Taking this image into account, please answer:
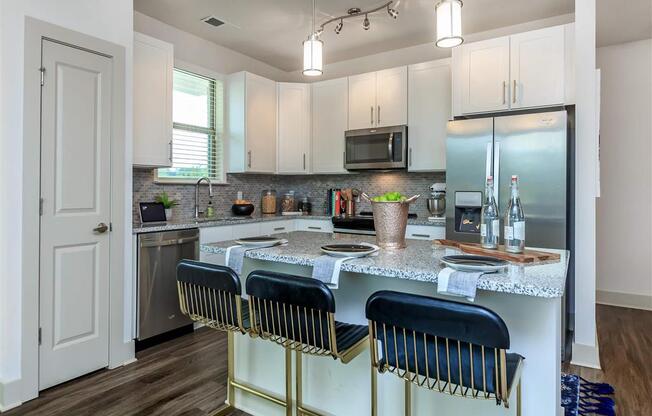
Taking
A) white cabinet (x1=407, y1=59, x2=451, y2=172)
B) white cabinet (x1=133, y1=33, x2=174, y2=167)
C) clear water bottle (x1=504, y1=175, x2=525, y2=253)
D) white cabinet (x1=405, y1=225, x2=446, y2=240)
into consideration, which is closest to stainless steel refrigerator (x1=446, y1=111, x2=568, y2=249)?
white cabinet (x1=405, y1=225, x2=446, y2=240)

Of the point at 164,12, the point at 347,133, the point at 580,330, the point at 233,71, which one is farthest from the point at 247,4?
the point at 580,330

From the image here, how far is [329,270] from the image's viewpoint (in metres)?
1.52

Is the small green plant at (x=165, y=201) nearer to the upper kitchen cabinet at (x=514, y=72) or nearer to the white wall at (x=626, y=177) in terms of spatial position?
the upper kitchen cabinet at (x=514, y=72)

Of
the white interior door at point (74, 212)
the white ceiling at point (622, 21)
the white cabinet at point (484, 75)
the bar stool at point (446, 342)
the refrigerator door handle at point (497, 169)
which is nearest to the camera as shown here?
the bar stool at point (446, 342)

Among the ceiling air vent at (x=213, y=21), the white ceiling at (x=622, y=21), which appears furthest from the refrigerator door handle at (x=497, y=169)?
the ceiling air vent at (x=213, y=21)

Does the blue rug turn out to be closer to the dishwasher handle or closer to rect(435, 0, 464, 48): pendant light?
rect(435, 0, 464, 48): pendant light

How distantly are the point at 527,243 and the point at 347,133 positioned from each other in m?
2.14

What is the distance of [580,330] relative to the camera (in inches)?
115

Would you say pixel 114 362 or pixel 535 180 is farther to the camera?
pixel 535 180

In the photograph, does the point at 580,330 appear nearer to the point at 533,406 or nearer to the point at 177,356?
the point at 533,406

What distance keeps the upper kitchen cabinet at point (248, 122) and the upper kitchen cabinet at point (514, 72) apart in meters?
2.05

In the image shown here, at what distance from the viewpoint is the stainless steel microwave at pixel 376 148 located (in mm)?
3988

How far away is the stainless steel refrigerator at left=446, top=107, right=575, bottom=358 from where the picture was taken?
9.57 feet

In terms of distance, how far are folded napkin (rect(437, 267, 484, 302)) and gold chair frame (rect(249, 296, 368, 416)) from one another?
0.39 m
